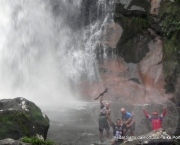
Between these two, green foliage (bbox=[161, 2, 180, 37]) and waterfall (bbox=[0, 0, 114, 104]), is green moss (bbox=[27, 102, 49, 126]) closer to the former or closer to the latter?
waterfall (bbox=[0, 0, 114, 104])

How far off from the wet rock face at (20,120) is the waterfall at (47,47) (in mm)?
7878

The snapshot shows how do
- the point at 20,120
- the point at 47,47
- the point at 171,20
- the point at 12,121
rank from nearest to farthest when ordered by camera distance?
the point at 12,121 < the point at 20,120 < the point at 171,20 < the point at 47,47

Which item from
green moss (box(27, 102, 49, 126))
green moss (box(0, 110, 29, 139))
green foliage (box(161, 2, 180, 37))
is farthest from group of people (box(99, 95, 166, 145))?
green foliage (box(161, 2, 180, 37))

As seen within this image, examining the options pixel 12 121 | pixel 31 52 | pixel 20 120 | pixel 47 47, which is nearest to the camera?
pixel 12 121

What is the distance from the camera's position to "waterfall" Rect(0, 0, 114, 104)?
1955 cm

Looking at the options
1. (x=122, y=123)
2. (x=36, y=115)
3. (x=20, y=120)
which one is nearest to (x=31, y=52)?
(x=36, y=115)

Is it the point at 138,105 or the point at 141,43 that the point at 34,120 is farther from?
the point at 141,43

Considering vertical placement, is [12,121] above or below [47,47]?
below

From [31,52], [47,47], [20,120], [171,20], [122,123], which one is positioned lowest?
[122,123]

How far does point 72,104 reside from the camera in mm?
17359

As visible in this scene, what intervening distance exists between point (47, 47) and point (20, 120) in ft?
38.1

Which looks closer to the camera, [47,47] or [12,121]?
[12,121]

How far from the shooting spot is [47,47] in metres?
20.9

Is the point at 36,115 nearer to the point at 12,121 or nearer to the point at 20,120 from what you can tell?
the point at 20,120
